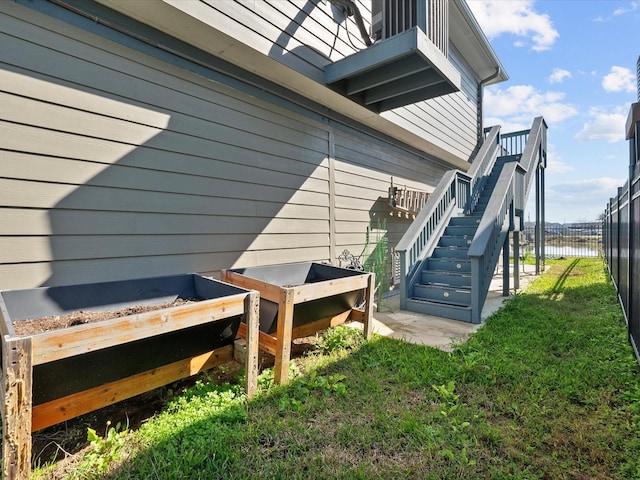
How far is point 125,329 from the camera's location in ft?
5.28

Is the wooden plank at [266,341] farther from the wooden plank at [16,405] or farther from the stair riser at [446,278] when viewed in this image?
the stair riser at [446,278]

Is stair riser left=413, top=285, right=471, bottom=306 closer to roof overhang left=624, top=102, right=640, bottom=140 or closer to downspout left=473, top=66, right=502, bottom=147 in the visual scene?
roof overhang left=624, top=102, right=640, bottom=140

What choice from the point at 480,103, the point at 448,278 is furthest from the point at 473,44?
the point at 448,278

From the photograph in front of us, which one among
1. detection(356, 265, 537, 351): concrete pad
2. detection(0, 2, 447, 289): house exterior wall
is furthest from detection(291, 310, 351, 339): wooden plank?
detection(0, 2, 447, 289): house exterior wall

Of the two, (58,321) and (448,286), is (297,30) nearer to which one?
(58,321)

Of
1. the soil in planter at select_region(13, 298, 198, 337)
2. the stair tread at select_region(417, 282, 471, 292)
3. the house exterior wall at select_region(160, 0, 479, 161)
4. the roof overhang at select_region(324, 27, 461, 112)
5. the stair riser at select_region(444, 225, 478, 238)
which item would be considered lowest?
the stair tread at select_region(417, 282, 471, 292)

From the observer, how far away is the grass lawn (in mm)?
1531

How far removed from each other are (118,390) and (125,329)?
Answer: 0.39 metres

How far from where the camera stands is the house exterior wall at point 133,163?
206cm

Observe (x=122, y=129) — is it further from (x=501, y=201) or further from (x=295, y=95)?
(x=501, y=201)

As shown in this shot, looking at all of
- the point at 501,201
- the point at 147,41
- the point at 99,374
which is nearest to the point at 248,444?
the point at 99,374

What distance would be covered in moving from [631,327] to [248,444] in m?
3.52

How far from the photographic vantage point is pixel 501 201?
450 cm

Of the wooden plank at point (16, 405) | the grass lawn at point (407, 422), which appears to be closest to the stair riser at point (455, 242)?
the grass lawn at point (407, 422)
